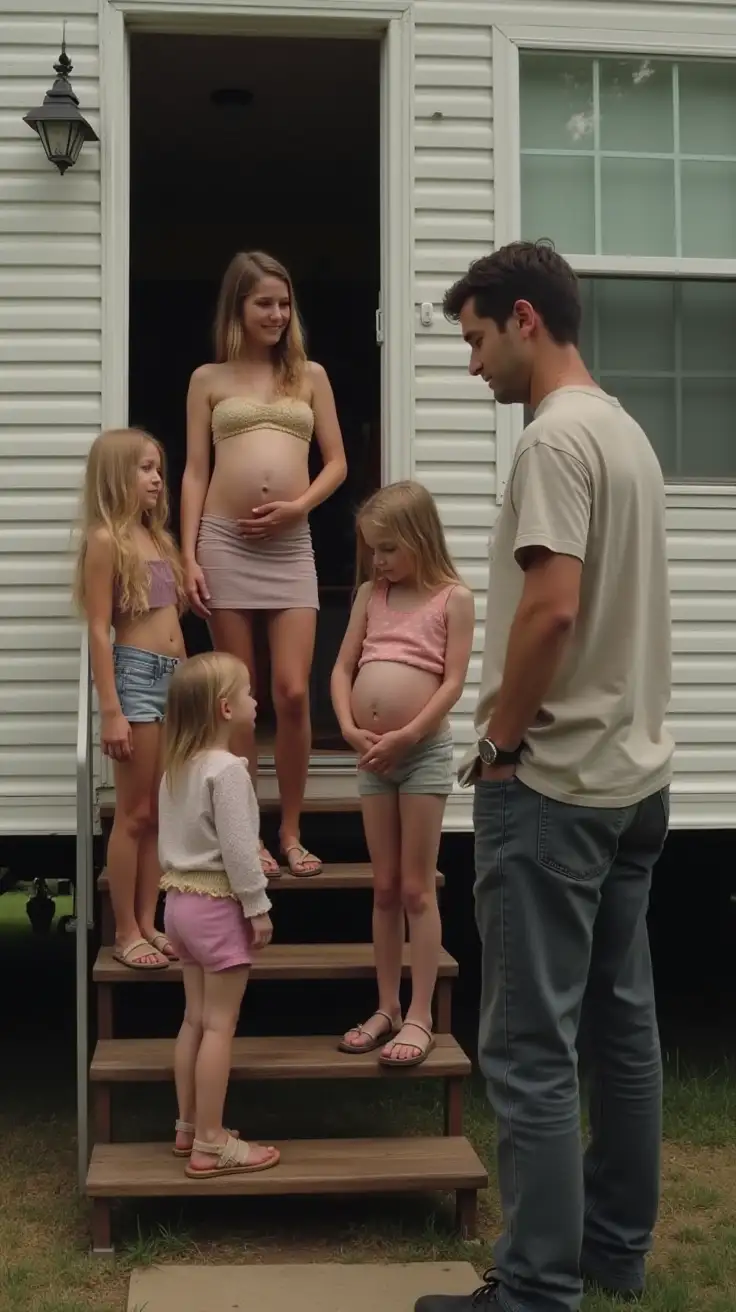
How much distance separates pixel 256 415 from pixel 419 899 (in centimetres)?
134

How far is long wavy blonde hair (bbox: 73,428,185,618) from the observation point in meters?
3.57

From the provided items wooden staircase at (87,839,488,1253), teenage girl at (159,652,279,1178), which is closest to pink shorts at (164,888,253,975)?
teenage girl at (159,652,279,1178)

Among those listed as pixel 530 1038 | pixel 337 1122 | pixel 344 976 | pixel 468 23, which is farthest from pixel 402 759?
pixel 468 23

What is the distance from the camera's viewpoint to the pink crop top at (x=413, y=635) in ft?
11.1

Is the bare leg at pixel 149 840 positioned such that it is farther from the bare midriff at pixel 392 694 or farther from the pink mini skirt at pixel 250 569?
the bare midriff at pixel 392 694

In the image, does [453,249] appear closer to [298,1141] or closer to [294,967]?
[294,967]

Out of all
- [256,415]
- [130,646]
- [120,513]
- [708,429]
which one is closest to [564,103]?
[708,429]

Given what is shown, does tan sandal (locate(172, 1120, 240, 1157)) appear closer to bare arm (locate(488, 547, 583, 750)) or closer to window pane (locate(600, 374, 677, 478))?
bare arm (locate(488, 547, 583, 750))

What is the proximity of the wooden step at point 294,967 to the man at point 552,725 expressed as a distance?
1055 millimetres

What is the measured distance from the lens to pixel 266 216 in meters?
7.44

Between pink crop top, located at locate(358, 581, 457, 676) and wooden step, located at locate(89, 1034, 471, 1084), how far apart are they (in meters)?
0.89

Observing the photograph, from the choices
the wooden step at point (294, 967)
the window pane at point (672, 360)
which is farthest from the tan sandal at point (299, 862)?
the window pane at point (672, 360)

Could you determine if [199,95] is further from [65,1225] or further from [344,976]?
[65,1225]

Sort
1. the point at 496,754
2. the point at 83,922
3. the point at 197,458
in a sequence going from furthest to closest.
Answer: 1. the point at 197,458
2. the point at 83,922
3. the point at 496,754
